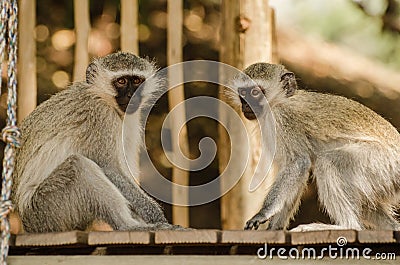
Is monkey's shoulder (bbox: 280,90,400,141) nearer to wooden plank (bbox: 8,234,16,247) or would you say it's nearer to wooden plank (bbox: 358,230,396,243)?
wooden plank (bbox: 358,230,396,243)

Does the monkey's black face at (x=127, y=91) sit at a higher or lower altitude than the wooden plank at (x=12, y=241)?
higher

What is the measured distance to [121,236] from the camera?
3.69 metres

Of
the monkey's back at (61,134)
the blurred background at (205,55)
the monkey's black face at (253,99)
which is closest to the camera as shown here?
the monkey's back at (61,134)

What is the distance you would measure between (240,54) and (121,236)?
2.94 m

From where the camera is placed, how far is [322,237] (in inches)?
147

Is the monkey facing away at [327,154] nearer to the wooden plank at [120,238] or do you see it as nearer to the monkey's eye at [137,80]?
the monkey's eye at [137,80]

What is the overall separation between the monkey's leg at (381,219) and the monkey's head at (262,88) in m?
0.96

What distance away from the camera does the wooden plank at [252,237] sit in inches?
146

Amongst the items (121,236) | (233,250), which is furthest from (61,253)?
(233,250)

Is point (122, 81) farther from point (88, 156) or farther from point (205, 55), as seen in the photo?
point (205, 55)

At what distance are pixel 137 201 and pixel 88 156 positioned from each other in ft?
1.41

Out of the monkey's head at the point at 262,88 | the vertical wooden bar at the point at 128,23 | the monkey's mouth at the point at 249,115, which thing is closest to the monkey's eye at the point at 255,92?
the monkey's head at the point at 262,88

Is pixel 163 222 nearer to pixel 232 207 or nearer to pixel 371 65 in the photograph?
pixel 232 207

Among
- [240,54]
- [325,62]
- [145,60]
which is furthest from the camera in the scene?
[325,62]
